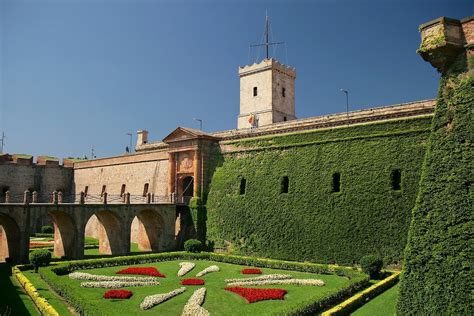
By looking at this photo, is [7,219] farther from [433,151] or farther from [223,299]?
[433,151]

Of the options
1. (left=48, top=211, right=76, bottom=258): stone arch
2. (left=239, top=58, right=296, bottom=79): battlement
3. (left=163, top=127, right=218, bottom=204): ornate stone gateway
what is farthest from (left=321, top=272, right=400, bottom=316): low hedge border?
(left=239, top=58, right=296, bottom=79): battlement

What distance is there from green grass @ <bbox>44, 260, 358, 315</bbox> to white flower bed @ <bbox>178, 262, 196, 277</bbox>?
324 mm

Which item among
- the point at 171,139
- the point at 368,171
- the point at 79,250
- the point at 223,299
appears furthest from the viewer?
the point at 171,139

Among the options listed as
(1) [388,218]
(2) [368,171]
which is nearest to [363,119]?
(2) [368,171]

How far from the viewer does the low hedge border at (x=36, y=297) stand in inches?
503

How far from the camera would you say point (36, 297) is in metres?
14.6

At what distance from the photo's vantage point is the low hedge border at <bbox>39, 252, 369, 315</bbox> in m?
13.7

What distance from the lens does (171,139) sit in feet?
108

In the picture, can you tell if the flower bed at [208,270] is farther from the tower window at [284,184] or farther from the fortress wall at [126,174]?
the fortress wall at [126,174]

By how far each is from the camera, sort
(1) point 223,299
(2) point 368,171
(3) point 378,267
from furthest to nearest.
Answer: (2) point 368,171, (3) point 378,267, (1) point 223,299

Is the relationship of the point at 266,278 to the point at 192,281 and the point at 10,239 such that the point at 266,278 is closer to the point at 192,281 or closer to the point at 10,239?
the point at 192,281

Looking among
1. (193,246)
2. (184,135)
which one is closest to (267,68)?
(184,135)

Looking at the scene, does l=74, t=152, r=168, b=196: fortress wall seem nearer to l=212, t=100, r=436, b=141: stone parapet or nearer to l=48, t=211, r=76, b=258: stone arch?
l=212, t=100, r=436, b=141: stone parapet

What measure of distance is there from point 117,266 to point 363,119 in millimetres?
16965
